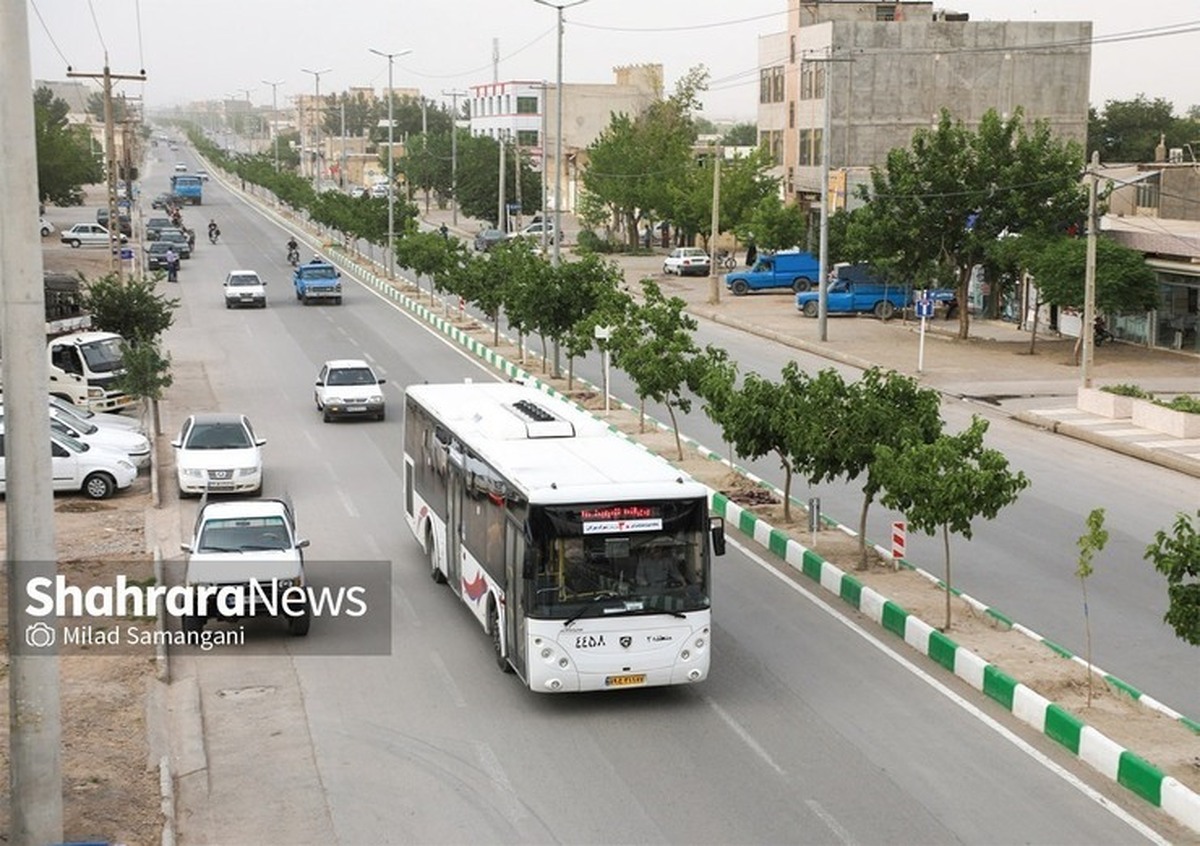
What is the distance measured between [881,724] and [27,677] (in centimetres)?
850

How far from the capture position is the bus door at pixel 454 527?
2042 cm

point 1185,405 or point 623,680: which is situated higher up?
point 1185,405

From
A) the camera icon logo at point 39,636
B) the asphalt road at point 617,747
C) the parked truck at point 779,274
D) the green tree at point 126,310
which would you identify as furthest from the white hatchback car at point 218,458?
the parked truck at point 779,274

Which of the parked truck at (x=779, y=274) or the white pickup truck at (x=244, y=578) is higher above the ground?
the parked truck at (x=779, y=274)

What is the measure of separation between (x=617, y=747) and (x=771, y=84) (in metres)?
75.8

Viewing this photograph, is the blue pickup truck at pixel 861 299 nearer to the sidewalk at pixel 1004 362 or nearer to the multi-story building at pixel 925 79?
the sidewalk at pixel 1004 362

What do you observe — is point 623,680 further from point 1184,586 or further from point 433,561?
point 433,561

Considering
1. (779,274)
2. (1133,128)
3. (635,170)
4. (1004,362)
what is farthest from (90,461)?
(1133,128)

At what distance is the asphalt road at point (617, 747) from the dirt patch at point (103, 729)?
499mm

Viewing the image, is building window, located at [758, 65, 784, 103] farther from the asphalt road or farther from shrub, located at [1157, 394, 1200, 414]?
the asphalt road

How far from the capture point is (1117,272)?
44.8 meters

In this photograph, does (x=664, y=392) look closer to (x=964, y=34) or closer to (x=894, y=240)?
(x=894, y=240)

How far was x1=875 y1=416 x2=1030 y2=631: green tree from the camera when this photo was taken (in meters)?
18.4

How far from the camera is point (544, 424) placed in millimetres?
19656
